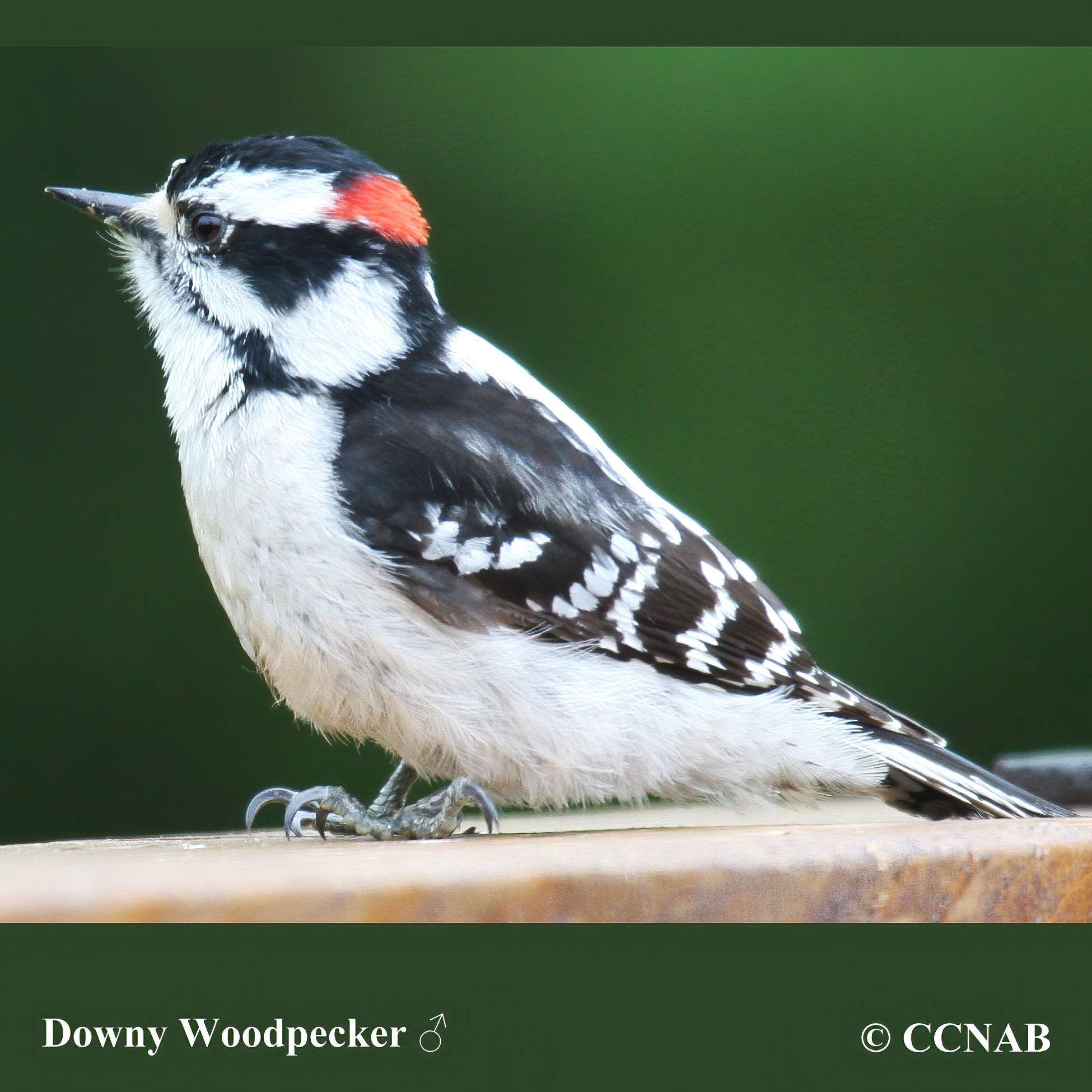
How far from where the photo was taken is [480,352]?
2760mm

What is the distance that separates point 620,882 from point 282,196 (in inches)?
55.2

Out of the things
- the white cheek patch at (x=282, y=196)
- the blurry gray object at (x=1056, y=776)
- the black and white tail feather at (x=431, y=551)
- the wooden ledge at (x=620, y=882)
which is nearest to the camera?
the wooden ledge at (x=620, y=882)

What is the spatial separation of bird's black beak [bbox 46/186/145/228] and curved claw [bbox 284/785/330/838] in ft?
3.67

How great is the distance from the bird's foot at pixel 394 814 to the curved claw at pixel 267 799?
0.67 feet

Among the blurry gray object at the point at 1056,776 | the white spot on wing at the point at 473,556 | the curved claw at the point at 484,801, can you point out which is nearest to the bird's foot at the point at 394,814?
the curved claw at the point at 484,801

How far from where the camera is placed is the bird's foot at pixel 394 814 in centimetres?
238

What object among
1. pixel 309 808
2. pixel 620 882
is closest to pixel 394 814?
pixel 309 808

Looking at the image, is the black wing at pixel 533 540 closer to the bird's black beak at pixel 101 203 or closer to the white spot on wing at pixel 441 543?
the white spot on wing at pixel 441 543

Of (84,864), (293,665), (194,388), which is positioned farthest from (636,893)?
(194,388)

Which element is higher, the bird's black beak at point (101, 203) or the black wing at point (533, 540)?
the bird's black beak at point (101, 203)

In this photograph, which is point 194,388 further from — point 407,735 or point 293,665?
point 407,735

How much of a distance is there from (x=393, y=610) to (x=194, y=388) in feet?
1.90

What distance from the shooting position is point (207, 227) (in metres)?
2.59

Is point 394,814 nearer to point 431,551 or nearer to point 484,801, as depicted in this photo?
point 484,801
